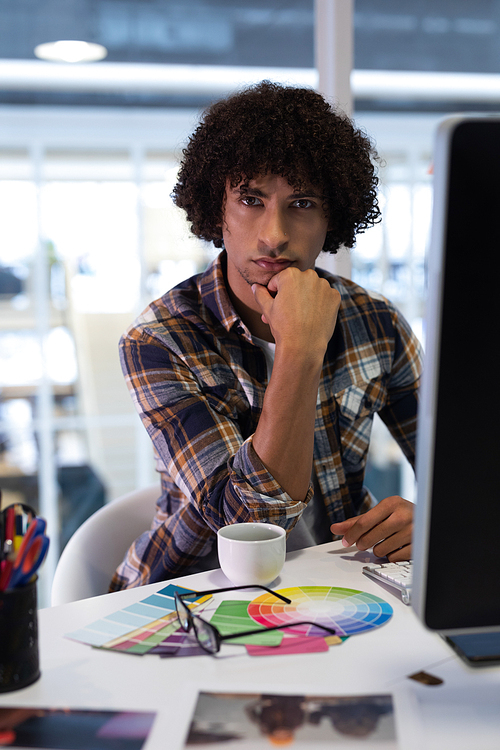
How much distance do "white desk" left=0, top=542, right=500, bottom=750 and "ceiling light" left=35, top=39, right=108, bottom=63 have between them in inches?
101

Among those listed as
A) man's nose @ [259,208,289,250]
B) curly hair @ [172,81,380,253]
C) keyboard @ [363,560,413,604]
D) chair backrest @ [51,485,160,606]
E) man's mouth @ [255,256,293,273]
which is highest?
curly hair @ [172,81,380,253]

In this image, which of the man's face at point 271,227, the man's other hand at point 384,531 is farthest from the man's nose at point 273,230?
the man's other hand at point 384,531

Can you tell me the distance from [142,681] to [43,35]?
2705mm

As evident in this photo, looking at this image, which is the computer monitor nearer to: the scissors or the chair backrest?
the scissors

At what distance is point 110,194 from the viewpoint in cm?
316

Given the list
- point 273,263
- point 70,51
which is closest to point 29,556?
point 273,263

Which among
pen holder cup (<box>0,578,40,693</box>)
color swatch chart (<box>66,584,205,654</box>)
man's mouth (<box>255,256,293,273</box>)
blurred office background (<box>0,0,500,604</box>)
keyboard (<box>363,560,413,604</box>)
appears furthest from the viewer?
blurred office background (<box>0,0,500,604</box>)

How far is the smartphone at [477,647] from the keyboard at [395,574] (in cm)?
13

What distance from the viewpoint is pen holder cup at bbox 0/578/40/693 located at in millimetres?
595

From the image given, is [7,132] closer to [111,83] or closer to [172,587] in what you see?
[111,83]

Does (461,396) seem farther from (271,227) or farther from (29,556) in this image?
(271,227)

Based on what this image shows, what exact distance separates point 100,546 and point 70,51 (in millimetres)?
2294

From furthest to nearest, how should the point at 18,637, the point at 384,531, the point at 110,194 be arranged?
the point at 110,194, the point at 384,531, the point at 18,637

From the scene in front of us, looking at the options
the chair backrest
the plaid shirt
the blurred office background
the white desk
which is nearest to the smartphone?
the white desk
